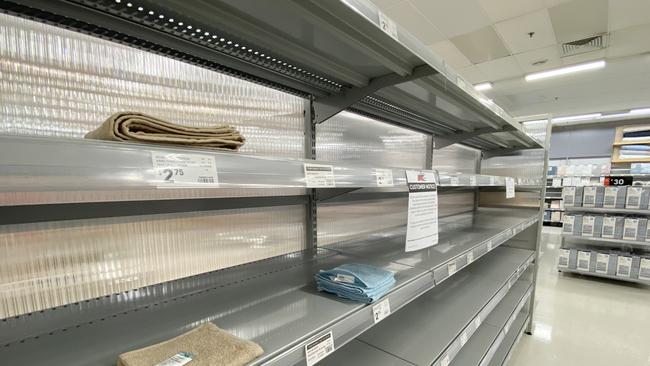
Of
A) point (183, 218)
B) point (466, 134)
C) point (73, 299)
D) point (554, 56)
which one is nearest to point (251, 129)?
point (183, 218)

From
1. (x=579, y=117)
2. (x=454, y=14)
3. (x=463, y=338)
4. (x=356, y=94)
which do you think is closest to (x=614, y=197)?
(x=454, y=14)

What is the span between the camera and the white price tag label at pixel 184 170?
369 millimetres

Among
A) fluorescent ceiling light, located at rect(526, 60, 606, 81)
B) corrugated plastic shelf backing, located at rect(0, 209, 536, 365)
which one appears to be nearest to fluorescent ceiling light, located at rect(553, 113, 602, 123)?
fluorescent ceiling light, located at rect(526, 60, 606, 81)

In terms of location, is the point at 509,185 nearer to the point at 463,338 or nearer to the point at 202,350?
the point at 463,338

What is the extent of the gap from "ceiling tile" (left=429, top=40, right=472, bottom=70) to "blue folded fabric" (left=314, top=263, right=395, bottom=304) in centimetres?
371

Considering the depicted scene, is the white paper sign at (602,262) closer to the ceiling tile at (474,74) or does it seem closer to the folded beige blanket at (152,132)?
the ceiling tile at (474,74)

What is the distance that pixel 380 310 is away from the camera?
2.34ft

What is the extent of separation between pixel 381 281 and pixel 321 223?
0.48 meters

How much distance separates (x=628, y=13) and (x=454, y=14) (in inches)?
71.1

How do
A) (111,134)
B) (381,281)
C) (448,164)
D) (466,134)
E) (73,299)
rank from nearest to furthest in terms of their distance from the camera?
Answer: 1. (111,134)
2. (73,299)
3. (381,281)
4. (466,134)
5. (448,164)

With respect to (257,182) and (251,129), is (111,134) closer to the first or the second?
(257,182)

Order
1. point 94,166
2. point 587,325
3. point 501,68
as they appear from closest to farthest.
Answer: point 94,166
point 587,325
point 501,68

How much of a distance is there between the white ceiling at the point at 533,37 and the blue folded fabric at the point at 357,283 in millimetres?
2953

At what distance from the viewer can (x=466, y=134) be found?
1.83 m
